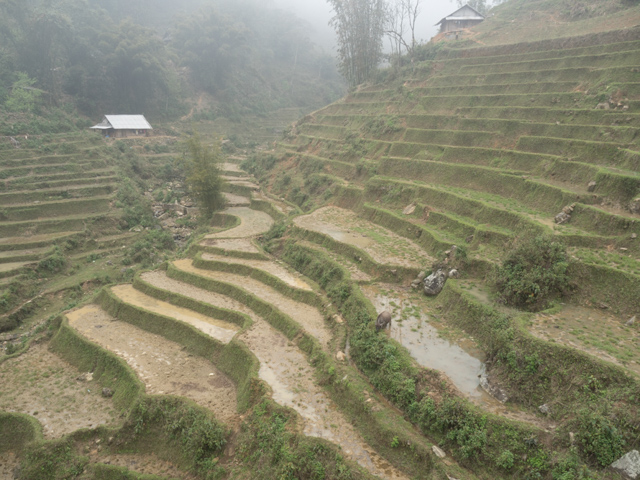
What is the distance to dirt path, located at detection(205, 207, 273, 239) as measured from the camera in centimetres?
2477

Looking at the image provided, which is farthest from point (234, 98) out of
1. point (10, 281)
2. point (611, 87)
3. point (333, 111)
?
point (611, 87)

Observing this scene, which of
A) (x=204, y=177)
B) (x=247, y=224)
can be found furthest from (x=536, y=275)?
(x=204, y=177)

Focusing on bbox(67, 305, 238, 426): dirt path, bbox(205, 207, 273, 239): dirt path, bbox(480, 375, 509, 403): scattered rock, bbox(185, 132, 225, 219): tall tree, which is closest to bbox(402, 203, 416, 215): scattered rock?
bbox(205, 207, 273, 239): dirt path

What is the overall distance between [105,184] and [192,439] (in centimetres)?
2739

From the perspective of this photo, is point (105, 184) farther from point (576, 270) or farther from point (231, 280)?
point (576, 270)

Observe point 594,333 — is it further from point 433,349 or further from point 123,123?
point 123,123

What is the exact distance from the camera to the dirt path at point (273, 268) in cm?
1772

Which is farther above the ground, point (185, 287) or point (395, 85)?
point (395, 85)

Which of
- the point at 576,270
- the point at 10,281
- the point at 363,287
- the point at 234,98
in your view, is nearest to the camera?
the point at 576,270

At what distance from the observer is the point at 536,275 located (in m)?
11.4

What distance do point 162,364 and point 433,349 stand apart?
976cm

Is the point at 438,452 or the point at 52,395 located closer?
the point at 438,452

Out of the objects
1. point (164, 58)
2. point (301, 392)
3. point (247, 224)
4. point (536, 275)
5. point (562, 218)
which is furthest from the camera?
point (164, 58)

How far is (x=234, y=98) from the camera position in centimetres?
6241
